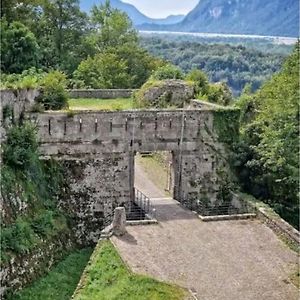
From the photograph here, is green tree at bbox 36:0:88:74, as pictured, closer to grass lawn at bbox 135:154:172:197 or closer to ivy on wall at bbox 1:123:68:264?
grass lawn at bbox 135:154:172:197

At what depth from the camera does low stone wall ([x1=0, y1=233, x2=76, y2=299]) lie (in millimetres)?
20500

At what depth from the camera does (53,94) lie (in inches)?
1032

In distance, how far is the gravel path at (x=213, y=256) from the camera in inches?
755

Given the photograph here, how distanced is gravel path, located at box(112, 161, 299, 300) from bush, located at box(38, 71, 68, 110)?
19.2 ft

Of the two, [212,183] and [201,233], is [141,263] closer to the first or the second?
[201,233]

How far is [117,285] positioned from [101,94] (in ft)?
60.1

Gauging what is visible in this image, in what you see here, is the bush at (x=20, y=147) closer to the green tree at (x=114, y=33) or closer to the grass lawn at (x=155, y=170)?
the grass lawn at (x=155, y=170)

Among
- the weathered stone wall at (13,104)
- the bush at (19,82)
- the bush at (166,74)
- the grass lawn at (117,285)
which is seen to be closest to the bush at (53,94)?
the bush at (19,82)

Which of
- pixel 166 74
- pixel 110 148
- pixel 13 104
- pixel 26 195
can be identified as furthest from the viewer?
pixel 166 74

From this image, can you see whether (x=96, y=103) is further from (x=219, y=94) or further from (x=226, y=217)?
(x=226, y=217)

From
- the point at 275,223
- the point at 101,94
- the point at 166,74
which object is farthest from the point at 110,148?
the point at 166,74

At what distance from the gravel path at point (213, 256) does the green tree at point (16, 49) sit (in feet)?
44.8

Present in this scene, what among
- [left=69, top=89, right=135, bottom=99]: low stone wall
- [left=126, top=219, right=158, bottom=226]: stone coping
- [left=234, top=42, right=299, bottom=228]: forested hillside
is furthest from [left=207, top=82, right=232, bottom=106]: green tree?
[left=126, top=219, right=158, bottom=226]: stone coping

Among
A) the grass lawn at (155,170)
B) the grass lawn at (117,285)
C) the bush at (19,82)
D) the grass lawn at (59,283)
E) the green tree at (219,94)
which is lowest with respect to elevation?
the grass lawn at (59,283)
